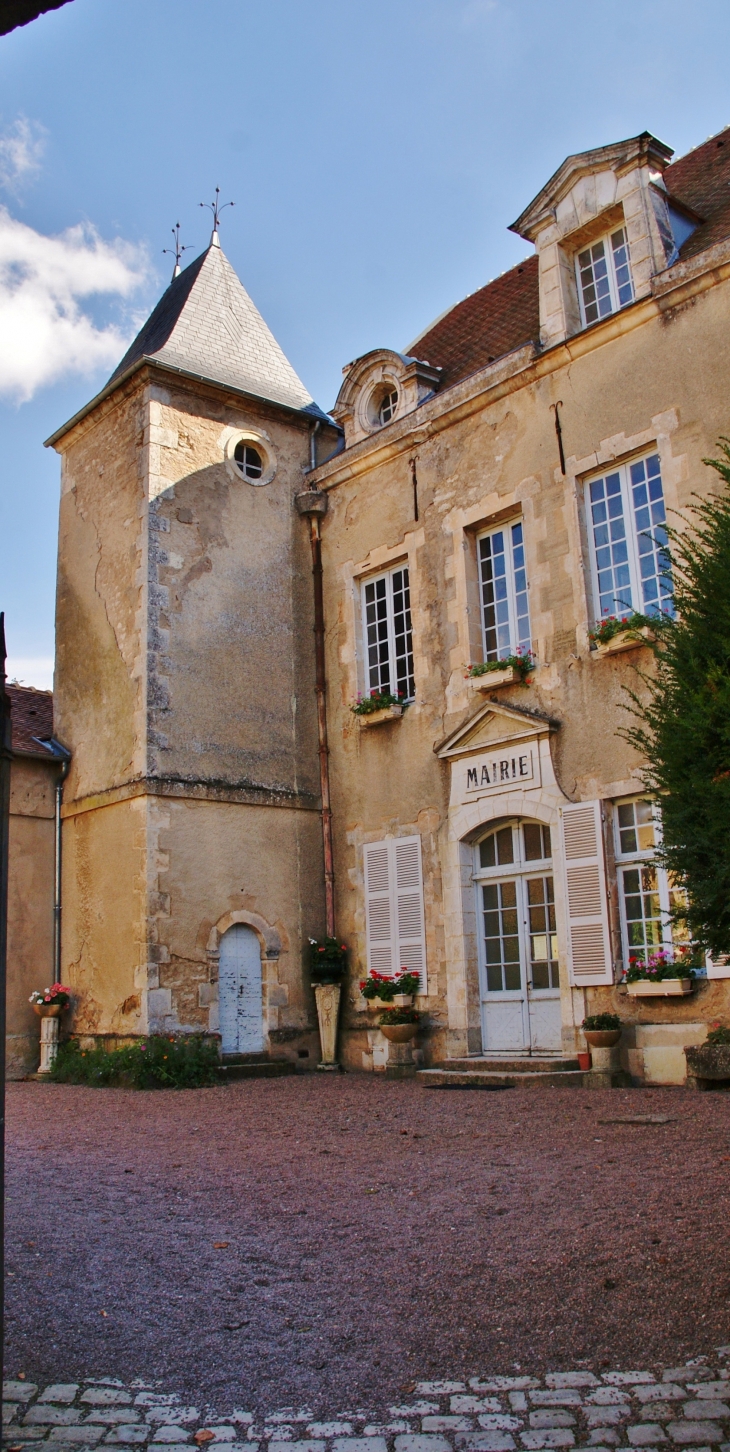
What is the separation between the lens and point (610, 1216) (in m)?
4.38

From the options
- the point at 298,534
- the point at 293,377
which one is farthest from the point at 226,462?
the point at 293,377

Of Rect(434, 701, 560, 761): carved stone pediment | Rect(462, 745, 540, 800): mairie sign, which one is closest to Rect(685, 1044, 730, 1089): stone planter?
Rect(462, 745, 540, 800): mairie sign

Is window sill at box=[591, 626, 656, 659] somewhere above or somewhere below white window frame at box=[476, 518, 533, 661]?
below

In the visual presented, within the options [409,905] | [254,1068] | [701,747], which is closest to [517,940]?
[409,905]

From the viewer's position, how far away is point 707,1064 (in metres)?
7.55

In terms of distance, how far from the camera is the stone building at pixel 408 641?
9156 millimetres

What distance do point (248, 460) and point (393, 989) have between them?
5.93 m

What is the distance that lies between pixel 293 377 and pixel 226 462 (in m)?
2.03

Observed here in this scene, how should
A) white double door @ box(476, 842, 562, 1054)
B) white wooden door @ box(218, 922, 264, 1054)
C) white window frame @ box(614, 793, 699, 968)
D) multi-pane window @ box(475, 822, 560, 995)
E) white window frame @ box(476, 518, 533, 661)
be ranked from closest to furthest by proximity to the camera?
white window frame @ box(614, 793, 699, 968) < white double door @ box(476, 842, 562, 1054) < multi-pane window @ box(475, 822, 560, 995) < white window frame @ box(476, 518, 533, 661) < white wooden door @ box(218, 922, 264, 1054)

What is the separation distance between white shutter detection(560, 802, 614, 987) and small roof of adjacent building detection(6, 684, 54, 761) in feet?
18.6

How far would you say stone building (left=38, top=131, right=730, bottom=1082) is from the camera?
30.0ft

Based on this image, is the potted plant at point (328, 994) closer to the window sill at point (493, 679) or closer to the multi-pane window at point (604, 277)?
the window sill at point (493, 679)

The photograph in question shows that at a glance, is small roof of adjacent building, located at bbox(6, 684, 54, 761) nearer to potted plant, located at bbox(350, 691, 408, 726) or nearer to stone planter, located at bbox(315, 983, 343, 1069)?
potted plant, located at bbox(350, 691, 408, 726)

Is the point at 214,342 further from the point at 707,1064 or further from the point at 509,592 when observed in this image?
the point at 707,1064
